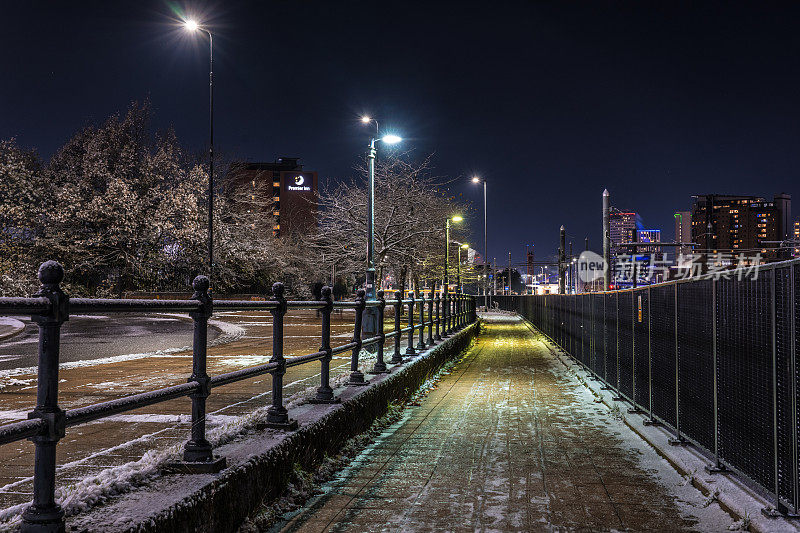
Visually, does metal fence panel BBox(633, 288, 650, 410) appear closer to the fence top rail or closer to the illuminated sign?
the fence top rail

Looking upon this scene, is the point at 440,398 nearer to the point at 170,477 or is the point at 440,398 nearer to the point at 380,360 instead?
the point at 380,360

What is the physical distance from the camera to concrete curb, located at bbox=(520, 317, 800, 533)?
4594mm

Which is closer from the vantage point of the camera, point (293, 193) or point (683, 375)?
point (683, 375)

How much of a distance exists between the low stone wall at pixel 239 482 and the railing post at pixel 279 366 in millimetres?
122

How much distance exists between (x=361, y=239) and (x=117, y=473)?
95.2 ft

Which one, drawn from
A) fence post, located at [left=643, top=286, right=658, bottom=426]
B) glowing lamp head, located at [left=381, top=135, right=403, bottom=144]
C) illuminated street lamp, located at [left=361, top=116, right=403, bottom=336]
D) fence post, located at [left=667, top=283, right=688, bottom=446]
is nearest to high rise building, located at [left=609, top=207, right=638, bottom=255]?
glowing lamp head, located at [left=381, top=135, right=403, bottom=144]

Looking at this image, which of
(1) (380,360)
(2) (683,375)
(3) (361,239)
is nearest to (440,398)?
(1) (380,360)

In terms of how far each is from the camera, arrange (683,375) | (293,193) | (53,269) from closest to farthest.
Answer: (53,269) < (683,375) < (293,193)

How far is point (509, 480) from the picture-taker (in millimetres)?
6016

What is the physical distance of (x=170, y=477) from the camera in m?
4.11

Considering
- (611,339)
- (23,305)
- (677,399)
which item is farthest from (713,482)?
(611,339)

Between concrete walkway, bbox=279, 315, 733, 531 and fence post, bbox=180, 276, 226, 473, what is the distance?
872 millimetres

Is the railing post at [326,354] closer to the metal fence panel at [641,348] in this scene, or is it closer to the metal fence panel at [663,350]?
the metal fence panel at [663,350]

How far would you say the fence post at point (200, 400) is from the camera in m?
4.24
